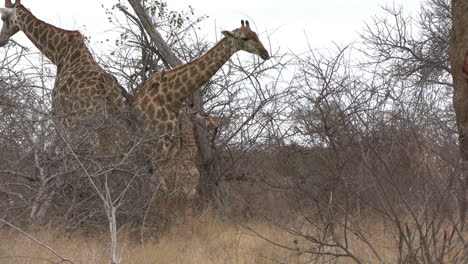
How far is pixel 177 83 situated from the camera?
898 cm

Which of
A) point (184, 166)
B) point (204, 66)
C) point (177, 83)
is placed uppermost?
point (204, 66)

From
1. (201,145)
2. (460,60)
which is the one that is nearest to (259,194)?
(201,145)

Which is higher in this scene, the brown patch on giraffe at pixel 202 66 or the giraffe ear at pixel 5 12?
the giraffe ear at pixel 5 12

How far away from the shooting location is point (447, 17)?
1395 centimetres

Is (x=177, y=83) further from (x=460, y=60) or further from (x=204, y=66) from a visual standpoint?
(x=460, y=60)

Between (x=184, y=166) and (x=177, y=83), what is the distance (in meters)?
1.11

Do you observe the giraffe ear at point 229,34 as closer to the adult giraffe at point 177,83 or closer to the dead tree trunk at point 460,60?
the adult giraffe at point 177,83

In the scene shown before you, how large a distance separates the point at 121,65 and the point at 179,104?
7.44 ft

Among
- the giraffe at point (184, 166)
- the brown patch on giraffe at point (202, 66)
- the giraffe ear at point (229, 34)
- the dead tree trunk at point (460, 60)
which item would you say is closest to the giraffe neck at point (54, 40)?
the brown patch on giraffe at point (202, 66)

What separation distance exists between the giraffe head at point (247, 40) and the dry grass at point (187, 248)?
1.89 metres

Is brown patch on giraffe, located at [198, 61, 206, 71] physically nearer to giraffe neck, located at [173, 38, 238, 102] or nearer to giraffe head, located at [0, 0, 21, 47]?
giraffe neck, located at [173, 38, 238, 102]

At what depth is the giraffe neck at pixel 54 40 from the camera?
902cm

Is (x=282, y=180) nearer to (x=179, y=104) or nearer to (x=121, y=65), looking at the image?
(x=179, y=104)

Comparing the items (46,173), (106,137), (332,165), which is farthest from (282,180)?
(46,173)
